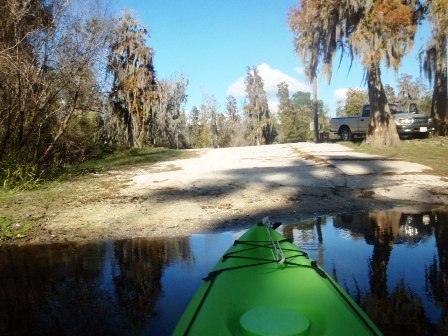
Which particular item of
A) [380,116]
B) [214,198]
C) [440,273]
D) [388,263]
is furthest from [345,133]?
[440,273]

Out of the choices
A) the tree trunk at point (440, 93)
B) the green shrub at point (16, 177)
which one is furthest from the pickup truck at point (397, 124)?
the green shrub at point (16, 177)

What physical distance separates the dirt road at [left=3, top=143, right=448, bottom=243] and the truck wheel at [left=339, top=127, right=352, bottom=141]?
10.4 m

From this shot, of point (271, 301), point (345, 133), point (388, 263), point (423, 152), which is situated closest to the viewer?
point (271, 301)

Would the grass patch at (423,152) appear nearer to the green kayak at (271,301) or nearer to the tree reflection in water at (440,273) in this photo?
the tree reflection in water at (440,273)

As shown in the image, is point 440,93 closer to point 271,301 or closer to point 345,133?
point 345,133

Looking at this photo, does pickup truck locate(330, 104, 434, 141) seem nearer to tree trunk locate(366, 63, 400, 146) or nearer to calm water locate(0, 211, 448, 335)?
→ tree trunk locate(366, 63, 400, 146)

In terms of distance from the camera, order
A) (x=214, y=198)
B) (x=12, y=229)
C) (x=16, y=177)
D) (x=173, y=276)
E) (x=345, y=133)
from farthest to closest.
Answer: (x=345, y=133)
(x=16, y=177)
(x=214, y=198)
(x=12, y=229)
(x=173, y=276)

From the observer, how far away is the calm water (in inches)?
141

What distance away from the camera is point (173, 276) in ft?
15.4

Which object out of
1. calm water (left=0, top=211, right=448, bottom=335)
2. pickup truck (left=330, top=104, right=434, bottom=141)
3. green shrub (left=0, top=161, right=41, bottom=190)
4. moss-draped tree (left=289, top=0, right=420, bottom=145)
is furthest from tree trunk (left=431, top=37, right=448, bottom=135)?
green shrub (left=0, top=161, right=41, bottom=190)

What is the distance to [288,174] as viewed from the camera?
35.9 ft

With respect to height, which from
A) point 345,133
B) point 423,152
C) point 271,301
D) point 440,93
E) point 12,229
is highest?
point 440,93

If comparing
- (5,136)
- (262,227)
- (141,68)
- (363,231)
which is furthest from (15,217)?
(141,68)

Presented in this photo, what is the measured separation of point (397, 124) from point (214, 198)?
13.4 m
